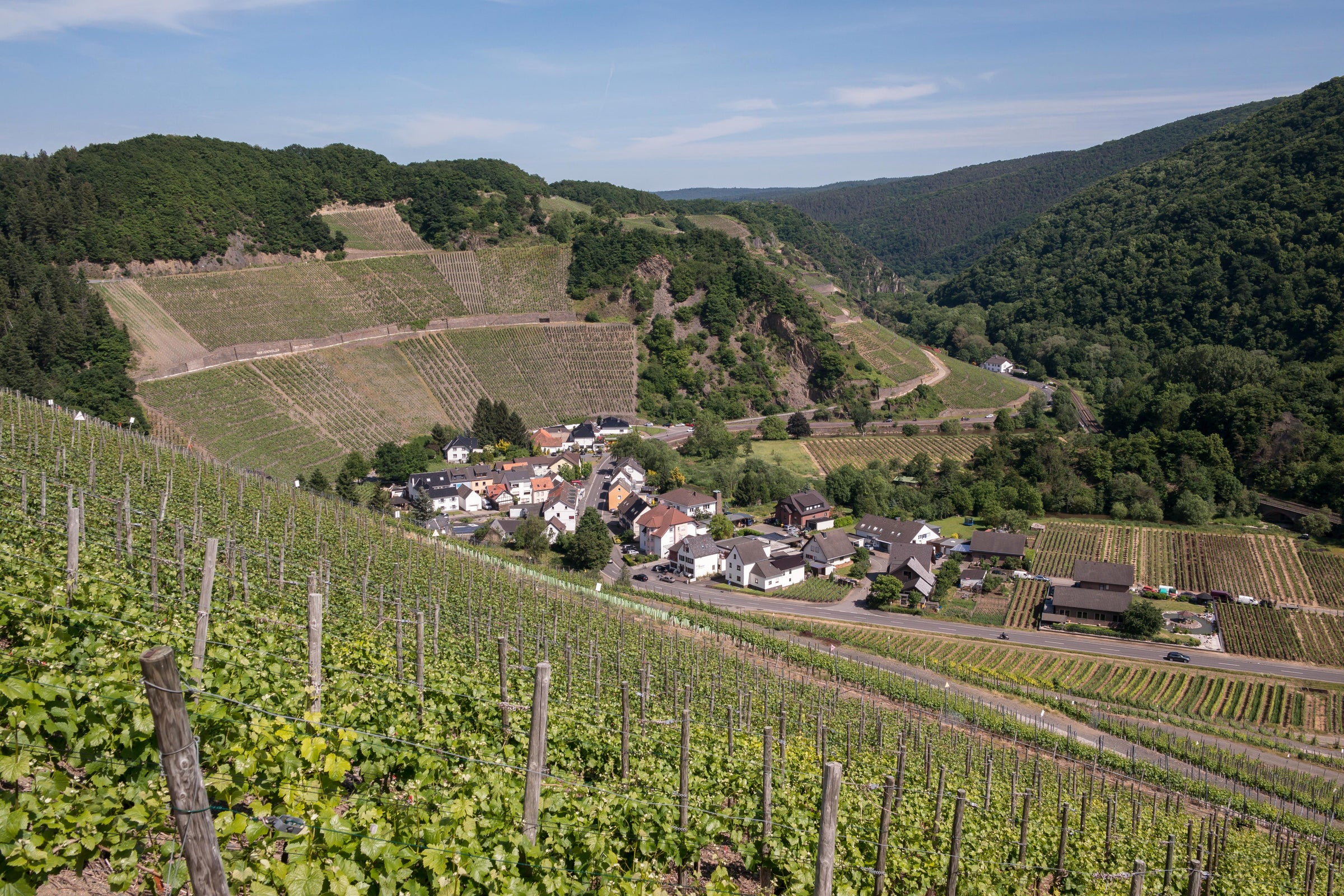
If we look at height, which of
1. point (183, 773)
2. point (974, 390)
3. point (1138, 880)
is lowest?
point (1138, 880)

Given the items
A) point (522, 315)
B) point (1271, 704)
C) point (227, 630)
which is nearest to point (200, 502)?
point (227, 630)

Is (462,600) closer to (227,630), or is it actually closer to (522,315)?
(227,630)

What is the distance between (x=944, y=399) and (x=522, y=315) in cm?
4457

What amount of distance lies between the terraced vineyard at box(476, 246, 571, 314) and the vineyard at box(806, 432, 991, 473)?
30775 millimetres

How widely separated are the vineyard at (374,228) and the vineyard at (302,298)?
432 centimetres

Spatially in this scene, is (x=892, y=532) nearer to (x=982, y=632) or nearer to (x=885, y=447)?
(x=982, y=632)

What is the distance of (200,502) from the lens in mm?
20453

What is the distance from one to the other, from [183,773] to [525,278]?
8464cm

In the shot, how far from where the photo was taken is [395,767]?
7012mm

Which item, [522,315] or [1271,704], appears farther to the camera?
[522,315]

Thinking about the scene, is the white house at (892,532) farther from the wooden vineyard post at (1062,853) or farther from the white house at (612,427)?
the wooden vineyard post at (1062,853)

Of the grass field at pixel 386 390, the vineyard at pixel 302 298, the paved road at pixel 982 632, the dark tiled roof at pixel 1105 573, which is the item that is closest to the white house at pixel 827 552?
the paved road at pixel 982 632

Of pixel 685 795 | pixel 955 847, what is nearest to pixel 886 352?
pixel 955 847

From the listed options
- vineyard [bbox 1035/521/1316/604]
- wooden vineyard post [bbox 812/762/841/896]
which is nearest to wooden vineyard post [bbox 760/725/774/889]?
wooden vineyard post [bbox 812/762/841/896]
